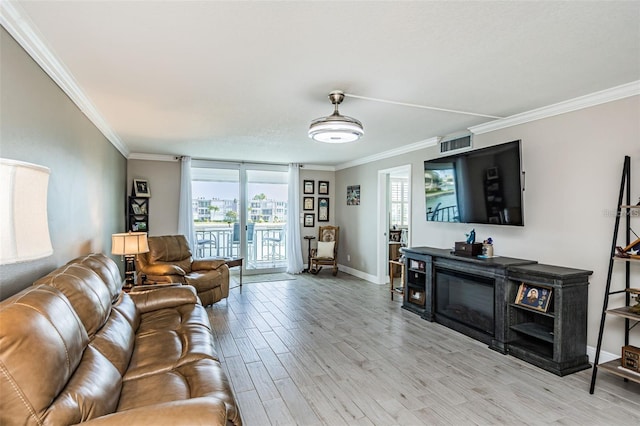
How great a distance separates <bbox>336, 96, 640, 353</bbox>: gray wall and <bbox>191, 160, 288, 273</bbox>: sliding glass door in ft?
14.4

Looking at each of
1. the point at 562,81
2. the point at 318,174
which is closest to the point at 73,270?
the point at 562,81

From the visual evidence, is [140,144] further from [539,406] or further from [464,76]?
[539,406]

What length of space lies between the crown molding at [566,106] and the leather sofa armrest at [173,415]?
3691 mm

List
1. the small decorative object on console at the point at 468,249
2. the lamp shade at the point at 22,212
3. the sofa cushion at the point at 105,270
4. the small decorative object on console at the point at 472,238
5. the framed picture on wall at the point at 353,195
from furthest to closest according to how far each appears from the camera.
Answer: the framed picture on wall at the point at 353,195
the small decorative object on console at the point at 472,238
the small decorative object on console at the point at 468,249
the sofa cushion at the point at 105,270
the lamp shade at the point at 22,212

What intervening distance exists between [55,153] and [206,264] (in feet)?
9.11

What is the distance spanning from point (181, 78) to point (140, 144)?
3.25 metres

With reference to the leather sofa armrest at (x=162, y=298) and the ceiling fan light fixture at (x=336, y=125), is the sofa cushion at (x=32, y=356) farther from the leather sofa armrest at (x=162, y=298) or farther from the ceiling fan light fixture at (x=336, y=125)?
the ceiling fan light fixture at (x=336, y=125)

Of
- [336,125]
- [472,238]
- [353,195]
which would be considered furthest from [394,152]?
[336,125]

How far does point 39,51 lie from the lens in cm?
212

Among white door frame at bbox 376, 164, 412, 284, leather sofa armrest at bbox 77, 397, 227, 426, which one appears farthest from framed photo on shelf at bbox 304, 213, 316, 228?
leather sofa armrest at bbox 77, 397, 227, 426

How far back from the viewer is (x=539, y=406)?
2398mm

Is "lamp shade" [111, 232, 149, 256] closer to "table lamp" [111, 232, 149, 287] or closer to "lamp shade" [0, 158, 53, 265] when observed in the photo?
"table lamp" [111, 232, 149, 287]

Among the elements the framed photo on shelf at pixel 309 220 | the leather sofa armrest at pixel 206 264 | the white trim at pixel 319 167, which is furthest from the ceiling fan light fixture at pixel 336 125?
the framed photo on shelf at pixel 309 220

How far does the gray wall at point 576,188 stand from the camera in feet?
9.59
